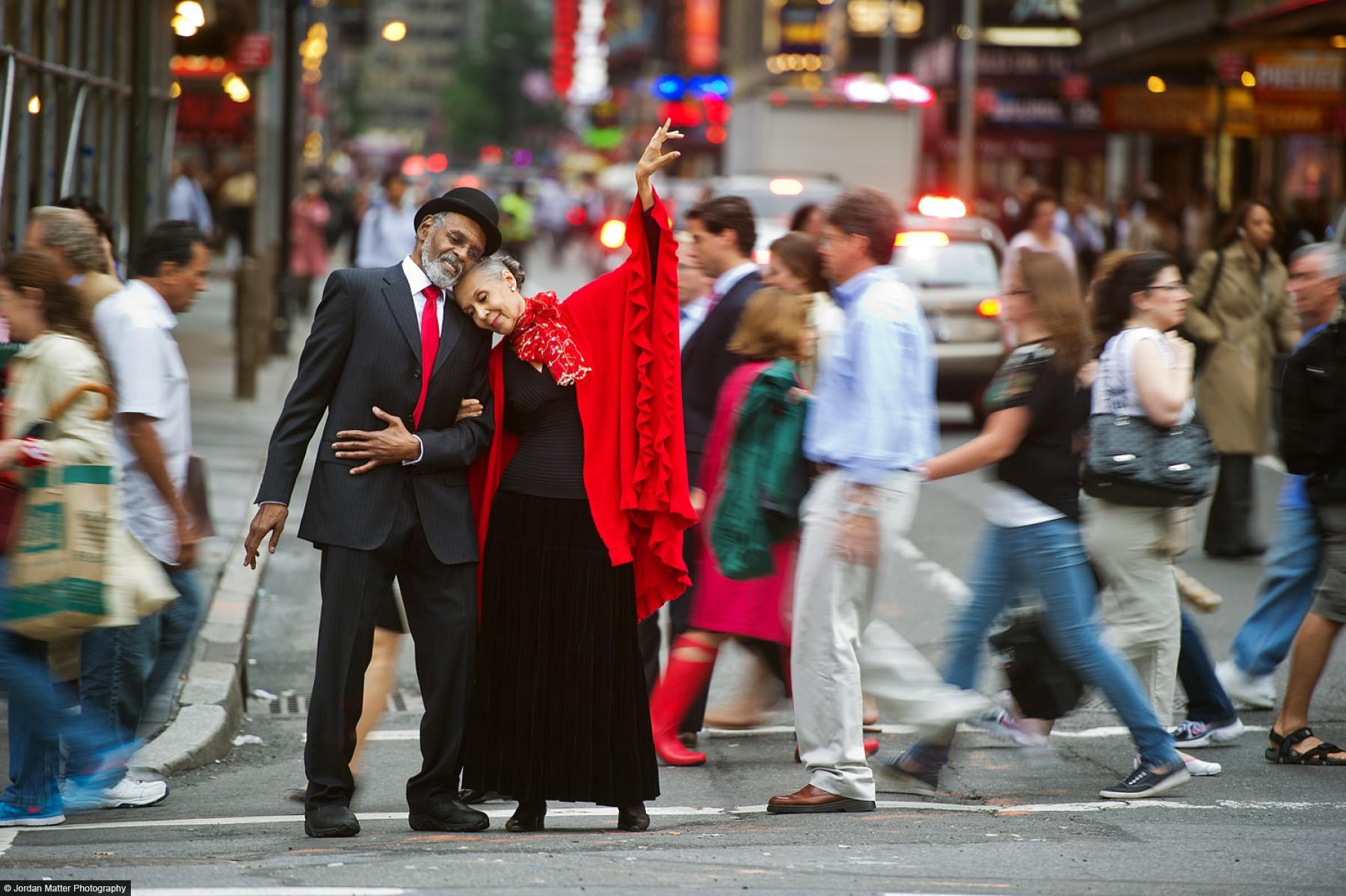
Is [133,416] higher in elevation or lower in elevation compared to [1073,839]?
higher

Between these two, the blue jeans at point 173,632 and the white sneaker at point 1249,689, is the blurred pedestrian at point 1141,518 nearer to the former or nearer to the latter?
the white sneaker at point 1249,689

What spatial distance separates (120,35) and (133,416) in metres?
13.7

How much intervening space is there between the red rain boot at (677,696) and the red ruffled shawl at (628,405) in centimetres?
107

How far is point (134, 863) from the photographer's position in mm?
5277

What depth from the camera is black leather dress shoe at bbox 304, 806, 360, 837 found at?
5605 mm

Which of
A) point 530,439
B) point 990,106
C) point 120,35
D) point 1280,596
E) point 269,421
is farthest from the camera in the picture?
point 990,106

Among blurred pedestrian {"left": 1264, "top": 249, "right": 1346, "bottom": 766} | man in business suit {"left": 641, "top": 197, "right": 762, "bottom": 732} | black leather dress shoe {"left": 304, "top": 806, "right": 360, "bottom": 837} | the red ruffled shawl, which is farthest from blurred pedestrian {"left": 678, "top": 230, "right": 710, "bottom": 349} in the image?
blurred pedestrian {"left": 1264, "top": 249, "right": 1346, "bottom": 766}

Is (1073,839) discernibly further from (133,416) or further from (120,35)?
(120,35)

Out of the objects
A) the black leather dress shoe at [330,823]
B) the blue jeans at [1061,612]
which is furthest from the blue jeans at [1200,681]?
the black leather dress shoe at [330,823]

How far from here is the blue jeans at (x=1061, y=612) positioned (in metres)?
6.06

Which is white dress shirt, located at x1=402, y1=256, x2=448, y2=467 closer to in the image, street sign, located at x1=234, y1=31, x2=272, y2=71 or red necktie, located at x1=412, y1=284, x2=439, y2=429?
red necktie, located at x1=412, y1=284, x2=439, y2=429

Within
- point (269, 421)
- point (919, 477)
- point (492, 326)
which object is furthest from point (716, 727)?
point (269, 421)

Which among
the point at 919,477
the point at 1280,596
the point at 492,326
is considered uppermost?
the point at 492,326

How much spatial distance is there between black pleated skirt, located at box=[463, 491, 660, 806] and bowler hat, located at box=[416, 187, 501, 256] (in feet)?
2.59
